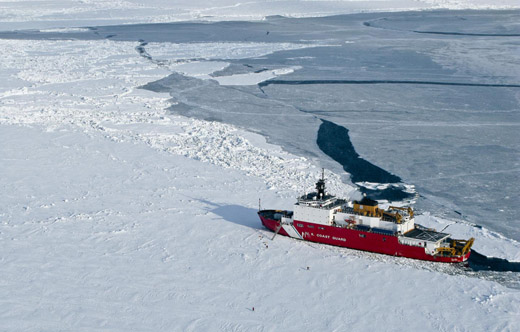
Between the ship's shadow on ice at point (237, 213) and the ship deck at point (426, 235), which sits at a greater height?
the ship deck at point (426, 235)

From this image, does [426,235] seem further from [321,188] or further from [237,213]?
[237,213]

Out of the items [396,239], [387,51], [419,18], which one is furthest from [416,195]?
[419,18]

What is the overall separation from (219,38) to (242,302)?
39468 mm

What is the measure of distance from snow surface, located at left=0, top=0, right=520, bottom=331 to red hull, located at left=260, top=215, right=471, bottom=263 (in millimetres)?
198

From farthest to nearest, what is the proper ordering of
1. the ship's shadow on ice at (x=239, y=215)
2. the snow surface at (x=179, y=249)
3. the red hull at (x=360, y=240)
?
the ship's shadow on ice at (x=239, y=215)
the red hull at (x=360, y=240)
the snow surface at (x=179, y=249)

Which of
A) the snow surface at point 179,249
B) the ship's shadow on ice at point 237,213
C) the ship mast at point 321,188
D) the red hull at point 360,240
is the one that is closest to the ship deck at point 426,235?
the red hull at point 360,240

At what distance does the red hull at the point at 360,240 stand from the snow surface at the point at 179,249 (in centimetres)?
20

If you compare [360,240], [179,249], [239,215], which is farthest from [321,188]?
[179,249]

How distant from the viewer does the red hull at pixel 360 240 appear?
44.2 ft

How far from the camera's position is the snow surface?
36.3ft

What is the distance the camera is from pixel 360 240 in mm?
13922

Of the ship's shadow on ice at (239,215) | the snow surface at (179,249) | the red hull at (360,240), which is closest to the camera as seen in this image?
the snow surface at (179,249)

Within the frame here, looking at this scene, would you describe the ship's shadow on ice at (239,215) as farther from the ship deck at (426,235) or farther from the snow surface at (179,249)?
the ship deck at (426,235)

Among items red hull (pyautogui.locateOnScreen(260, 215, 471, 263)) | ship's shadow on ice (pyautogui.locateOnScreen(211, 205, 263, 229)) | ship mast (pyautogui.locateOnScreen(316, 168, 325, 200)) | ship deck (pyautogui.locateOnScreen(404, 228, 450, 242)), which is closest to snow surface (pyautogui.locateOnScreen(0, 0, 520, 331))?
ship's shadow on ice (pyautogui.locateOnScreen(211, 205, 263, 229))
